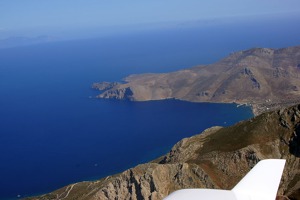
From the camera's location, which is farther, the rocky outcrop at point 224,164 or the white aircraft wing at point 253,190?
the rocky outcrop at point 224,164

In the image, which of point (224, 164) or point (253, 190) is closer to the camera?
point (253, 190)

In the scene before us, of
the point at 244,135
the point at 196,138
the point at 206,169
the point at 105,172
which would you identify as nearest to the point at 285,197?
the point at 206,169

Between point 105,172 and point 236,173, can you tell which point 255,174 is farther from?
point 105,172

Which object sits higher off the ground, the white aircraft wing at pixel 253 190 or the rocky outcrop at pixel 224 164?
the white aircraft wing at pixel 253 190

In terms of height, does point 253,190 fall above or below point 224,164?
above
